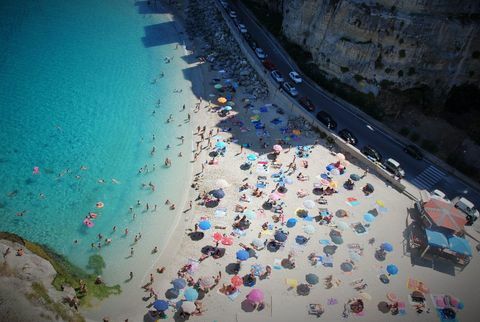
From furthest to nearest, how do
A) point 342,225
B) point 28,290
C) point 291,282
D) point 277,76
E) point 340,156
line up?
point 277,76 → point 340,156 → point 342,225 → point 291,282 → point 28,290

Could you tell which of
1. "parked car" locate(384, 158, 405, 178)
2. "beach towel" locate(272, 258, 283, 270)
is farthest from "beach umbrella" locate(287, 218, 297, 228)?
"parked car" locate(384, 158, 405, 178)

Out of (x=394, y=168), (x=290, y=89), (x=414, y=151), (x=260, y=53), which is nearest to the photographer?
(x=394, y=168)

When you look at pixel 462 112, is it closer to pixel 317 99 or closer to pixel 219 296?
pixel 317 99

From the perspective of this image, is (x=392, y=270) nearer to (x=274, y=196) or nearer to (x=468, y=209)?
(x=468, y=209)

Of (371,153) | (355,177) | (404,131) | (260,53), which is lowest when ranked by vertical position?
(355,177)

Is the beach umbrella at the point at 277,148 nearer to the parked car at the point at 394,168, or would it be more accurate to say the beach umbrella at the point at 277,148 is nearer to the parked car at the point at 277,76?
the parked car at the point at 394,168

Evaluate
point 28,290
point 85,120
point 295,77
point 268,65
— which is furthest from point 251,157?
point 28,290

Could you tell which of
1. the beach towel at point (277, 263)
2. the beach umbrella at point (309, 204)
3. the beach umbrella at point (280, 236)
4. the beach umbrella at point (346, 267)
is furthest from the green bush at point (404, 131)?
the beach towel at point (277, 263)
